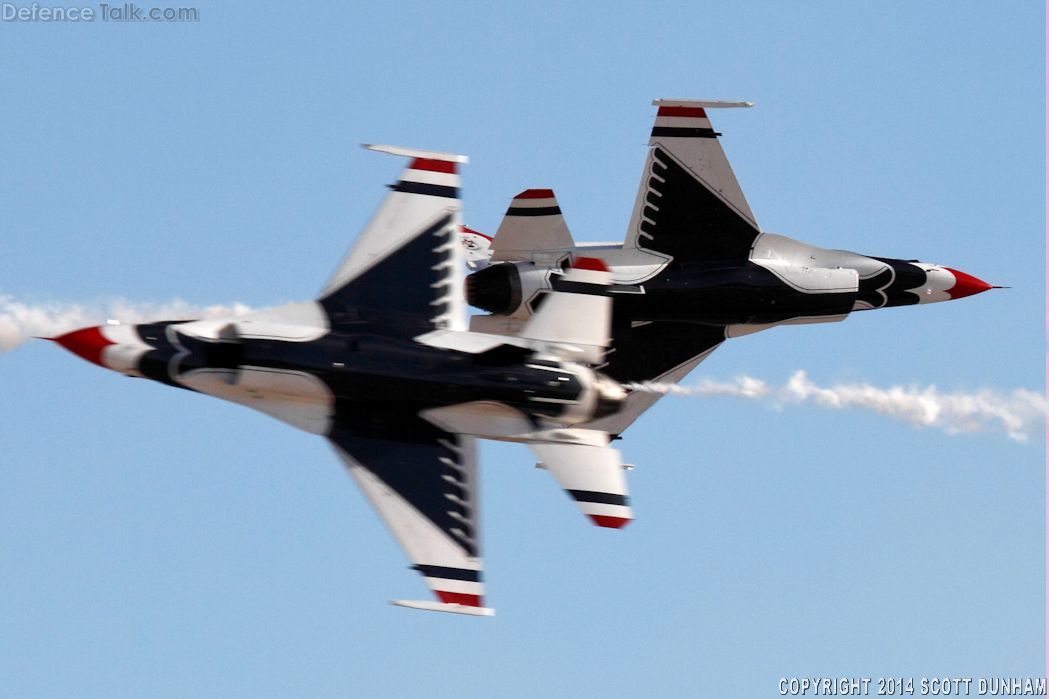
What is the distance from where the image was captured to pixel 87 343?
34.9m

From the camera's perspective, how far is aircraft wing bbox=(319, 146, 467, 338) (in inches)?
1390

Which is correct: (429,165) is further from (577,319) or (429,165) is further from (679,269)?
(679,269)

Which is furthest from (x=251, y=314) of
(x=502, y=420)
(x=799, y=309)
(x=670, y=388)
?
(x=799, y=309)

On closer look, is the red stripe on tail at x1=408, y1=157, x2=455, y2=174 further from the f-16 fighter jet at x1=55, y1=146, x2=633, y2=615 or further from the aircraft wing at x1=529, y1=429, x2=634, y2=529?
the aircraft wing at x1=529, y1=429, x2=634, y2=529

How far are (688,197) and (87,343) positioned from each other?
11.5 metres

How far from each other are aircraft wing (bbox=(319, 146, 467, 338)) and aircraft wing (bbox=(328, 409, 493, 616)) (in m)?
1.73

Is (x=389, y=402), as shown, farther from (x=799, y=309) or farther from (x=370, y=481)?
(x=799, y=309)

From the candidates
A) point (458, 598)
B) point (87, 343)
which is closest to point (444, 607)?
point (458, 598)

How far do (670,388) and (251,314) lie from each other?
7.91 m

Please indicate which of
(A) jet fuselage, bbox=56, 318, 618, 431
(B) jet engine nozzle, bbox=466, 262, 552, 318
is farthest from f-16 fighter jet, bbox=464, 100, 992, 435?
(A) jet fuselage, bbox=56, 318, 618, 431

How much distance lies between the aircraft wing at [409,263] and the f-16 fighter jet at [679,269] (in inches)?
74.9

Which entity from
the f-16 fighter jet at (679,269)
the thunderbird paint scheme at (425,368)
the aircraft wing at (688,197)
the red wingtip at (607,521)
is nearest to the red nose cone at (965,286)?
the f-16 fighter jet at (679,269)

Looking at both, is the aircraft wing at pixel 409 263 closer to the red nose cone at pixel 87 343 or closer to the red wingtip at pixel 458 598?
the red nose cone at pixel 87 343

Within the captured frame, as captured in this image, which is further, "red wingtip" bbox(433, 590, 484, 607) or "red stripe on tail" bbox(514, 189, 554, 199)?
"red stripe on tail" bbox(514, 189, 554, 199)
